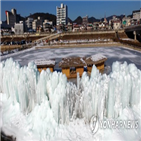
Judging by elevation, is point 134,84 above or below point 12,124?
above

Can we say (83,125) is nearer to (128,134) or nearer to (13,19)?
(128,134)

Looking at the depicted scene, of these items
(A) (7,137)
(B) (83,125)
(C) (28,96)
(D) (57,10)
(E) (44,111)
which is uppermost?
(D) (57,10)

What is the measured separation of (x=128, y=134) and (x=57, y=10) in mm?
121354

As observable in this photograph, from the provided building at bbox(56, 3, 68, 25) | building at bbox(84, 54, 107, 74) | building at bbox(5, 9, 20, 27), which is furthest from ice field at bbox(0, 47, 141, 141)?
building at bbox(56, 3, 68, 25)

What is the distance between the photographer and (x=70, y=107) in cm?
740

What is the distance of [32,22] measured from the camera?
11562cm

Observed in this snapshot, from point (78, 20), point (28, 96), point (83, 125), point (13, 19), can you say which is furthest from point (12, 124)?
point (78, 20)

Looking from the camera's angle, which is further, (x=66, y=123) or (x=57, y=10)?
(x=57, y=10)

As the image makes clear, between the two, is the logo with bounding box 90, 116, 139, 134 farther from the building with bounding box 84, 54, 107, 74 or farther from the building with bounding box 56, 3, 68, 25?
the building with bounding box 56, 3, 68, 25

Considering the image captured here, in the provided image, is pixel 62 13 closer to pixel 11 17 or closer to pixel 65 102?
pixel 11 17

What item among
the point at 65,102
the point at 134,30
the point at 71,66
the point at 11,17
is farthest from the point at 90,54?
the point at 11,17

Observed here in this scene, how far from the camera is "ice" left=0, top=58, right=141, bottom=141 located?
7125 mm

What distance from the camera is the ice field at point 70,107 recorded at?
6797 mm

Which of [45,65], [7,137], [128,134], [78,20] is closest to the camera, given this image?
[128,134]
